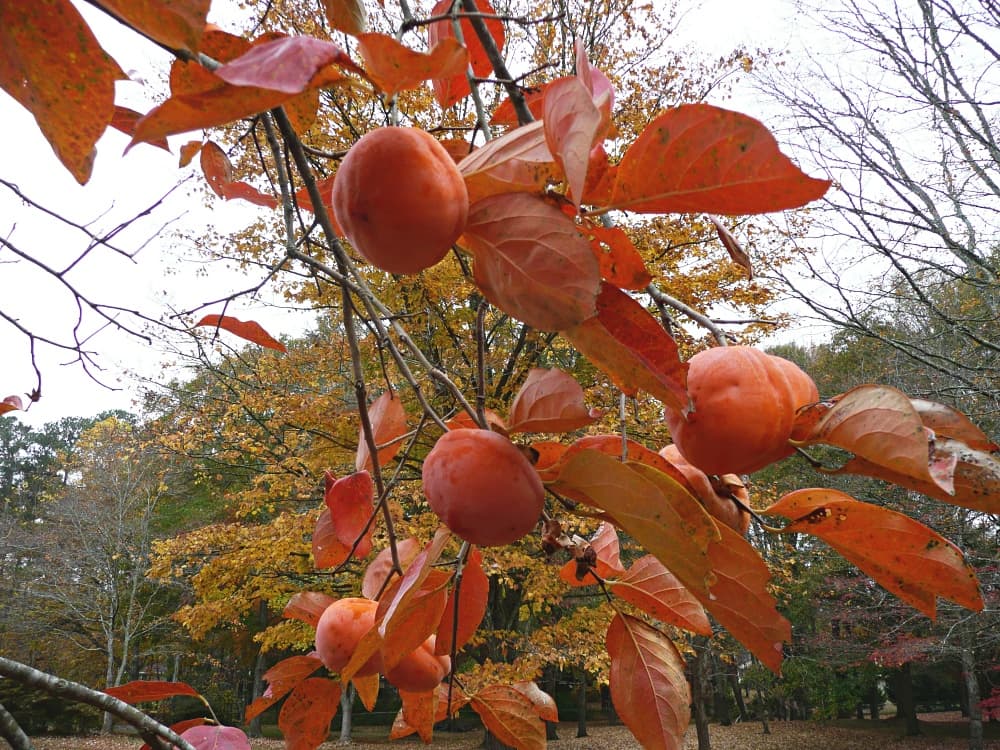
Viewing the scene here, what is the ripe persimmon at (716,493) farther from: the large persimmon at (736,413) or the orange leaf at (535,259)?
the orange leaf at (535,259)

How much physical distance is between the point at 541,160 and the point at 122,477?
15.1m

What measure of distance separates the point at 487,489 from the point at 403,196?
0.17 metres

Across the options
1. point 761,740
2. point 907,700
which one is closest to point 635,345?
point 761,740

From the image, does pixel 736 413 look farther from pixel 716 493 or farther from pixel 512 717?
pixel 512 717

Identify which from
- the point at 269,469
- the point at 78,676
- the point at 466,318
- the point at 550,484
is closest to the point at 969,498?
the point at 550,484

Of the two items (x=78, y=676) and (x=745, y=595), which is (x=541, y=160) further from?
(x=78, y=676)

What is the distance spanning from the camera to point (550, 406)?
0.42 meters

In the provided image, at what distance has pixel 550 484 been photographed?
0.39 meters

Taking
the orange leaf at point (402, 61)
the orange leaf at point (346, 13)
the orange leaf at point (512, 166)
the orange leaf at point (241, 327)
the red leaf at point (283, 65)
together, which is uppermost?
the orange leaf at point (346, 13)

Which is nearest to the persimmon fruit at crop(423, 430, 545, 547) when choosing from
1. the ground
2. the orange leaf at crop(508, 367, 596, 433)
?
the orange leaf at crop(508, 367, 596, 433)

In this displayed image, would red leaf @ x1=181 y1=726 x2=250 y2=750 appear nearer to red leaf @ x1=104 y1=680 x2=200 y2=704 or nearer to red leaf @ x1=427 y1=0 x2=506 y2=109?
red leaf @ x1=104 y1=680 x2=200 y2=704

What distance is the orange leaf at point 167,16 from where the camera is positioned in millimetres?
232

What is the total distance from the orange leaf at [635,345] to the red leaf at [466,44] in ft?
0.89

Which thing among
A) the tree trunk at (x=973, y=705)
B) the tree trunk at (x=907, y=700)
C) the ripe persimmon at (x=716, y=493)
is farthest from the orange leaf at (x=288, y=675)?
the tree trunk at (x=907, y=700)
